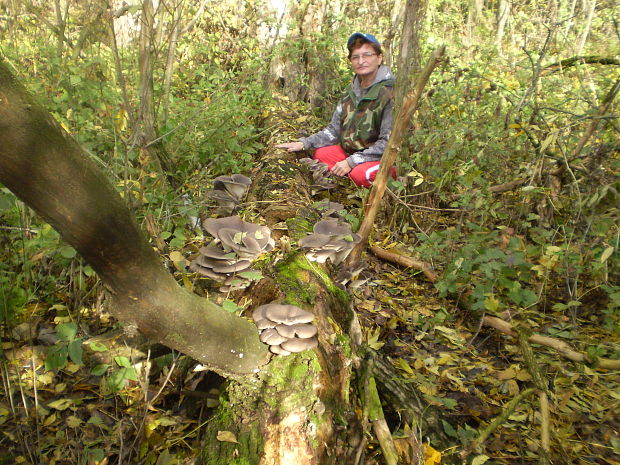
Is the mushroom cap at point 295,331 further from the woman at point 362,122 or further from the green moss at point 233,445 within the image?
the woman at point 362,122

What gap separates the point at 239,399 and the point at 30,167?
1.53 meters

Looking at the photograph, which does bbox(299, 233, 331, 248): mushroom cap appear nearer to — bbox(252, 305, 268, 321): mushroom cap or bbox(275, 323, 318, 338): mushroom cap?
bbox(252, 305, 268, 321): mushroom cap

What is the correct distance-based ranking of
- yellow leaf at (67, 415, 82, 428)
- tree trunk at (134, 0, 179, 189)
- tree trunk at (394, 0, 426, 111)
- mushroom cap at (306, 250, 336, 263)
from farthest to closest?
tree trunk at (394, 0, 426, 111) < tree trunk at (134, 0, 179, 189) < mushroom cap at (306, 250, 336, 263) < yellow leaf at (67, 415, 82, 428)

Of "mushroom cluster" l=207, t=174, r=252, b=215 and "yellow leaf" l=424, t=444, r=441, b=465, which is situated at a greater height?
"mushroom cluster" l=207, t=174, r=252, b=215

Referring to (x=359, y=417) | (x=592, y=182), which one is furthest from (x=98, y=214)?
(x=592, y=182)

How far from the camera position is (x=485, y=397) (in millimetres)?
2926

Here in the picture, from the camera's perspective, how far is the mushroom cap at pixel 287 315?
211cm

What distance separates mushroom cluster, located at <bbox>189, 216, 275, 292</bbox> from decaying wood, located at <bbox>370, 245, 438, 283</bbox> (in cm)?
222

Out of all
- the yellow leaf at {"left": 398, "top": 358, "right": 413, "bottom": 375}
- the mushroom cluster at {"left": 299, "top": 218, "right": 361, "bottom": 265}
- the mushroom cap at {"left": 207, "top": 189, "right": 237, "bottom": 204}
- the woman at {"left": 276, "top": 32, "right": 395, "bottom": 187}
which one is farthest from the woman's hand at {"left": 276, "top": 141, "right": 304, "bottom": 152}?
the yellow leaf at {"left": 398, "top": 358, "right": 413, "bottom": 375}

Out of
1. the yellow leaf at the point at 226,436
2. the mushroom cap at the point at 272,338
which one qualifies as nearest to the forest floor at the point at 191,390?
the yellow leaf at the point at 226,436

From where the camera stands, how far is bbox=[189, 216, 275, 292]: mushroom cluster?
2496 millimetres

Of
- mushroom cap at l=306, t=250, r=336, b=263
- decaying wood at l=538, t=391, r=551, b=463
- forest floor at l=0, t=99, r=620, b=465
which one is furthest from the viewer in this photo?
mushroom cap at l=306, t=250, r=336, b=263

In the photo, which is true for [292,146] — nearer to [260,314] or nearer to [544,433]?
[260,314]

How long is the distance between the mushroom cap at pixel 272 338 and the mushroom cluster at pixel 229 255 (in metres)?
0.41
